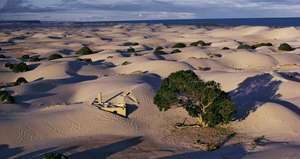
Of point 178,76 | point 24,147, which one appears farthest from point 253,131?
point 24,147

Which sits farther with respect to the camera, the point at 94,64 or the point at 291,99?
the point at 94,64

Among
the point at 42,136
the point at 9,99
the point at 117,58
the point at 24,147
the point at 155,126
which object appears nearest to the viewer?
the point at 24,147

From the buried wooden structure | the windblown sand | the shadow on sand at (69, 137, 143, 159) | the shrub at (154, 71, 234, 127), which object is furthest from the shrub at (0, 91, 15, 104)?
the shadow on sand at (69, 137, 143, 159)

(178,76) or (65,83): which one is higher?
(178,76)

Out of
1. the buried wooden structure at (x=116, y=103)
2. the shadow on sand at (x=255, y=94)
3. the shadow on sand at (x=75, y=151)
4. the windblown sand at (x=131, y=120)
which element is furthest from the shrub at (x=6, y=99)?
the shadow on sand at (x=255, y=94)

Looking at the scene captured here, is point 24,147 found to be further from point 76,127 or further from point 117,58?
point 117,58

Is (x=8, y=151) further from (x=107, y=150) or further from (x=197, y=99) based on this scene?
(x=197, y=99)

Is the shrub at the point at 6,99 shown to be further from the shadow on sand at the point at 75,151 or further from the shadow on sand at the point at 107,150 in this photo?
the shadow on sand at the point at 107,150
